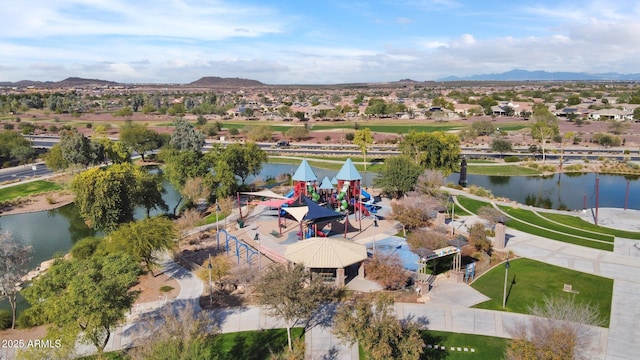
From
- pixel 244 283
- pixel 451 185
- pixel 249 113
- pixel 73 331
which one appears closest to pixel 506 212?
pixel 451 185

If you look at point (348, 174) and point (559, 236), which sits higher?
point (348, 174)

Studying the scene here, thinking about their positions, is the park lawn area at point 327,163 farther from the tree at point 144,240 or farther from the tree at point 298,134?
the tree at point 144,240

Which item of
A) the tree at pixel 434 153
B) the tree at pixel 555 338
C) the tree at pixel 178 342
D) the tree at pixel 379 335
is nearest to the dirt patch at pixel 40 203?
the tree at pixel 178 342

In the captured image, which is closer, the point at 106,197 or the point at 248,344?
the point at 248,344

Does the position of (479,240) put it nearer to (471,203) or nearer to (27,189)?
(471,203)

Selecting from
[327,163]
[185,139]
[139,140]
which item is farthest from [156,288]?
[139,140]

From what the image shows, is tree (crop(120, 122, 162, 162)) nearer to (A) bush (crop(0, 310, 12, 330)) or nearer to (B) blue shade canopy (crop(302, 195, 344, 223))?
(B) blue shade canopy (crop(302, 195, 344, 223))

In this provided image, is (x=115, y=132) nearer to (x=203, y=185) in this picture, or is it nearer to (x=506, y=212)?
(x=203, y=185)
